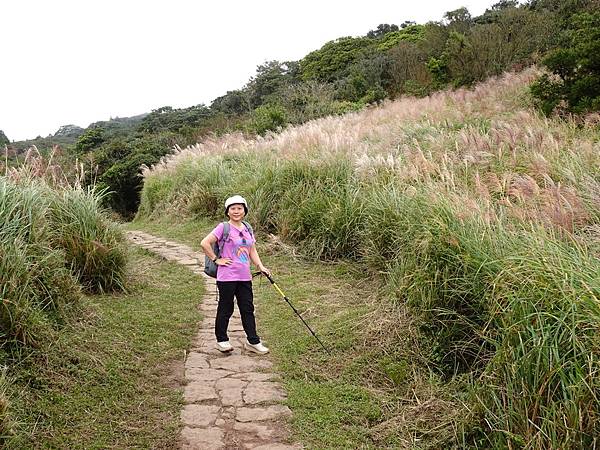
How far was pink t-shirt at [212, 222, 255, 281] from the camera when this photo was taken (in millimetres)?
4484

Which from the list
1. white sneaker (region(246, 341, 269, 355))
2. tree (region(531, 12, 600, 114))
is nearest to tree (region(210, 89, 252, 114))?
tree (region(531, 12, 600, 114))

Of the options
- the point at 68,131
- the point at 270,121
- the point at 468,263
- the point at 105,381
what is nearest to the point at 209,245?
the point at 105,381

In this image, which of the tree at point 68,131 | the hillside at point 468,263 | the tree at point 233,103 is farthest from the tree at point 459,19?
the tree at point 68,131

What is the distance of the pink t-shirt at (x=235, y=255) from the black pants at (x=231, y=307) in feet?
0.17

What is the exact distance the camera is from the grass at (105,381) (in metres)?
3.05

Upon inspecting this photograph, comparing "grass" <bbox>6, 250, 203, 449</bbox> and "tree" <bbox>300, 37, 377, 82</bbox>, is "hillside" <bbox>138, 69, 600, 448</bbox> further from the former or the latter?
"tree" <bbox>300, 37, 377, 82</bbox>

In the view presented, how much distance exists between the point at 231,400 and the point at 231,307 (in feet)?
3.38

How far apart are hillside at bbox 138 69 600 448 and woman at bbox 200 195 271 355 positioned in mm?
597

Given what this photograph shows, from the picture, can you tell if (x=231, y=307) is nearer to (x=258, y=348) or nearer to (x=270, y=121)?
(x=258, y=348)

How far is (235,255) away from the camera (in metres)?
4.54

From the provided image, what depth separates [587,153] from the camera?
581 centimetres

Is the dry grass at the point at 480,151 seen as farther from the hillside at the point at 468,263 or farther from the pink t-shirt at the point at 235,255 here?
the pink t-shirt at the point at 235,255

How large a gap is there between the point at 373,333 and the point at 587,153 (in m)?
3.30

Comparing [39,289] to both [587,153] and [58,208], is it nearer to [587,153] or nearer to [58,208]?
[58,208]
